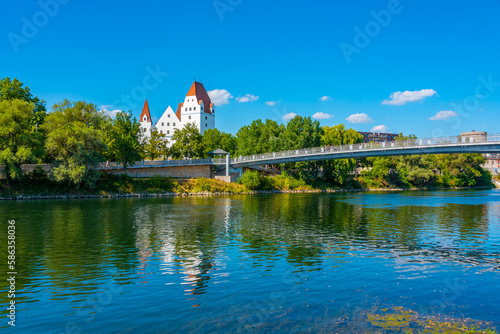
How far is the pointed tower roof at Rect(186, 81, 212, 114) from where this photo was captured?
451 ft

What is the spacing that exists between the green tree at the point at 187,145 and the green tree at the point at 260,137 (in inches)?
580

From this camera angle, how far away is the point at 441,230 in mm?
25531

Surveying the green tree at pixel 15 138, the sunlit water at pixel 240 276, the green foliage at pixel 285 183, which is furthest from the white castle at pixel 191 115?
the sunlit water at pixel 240 276

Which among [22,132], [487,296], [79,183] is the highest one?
[22,132]

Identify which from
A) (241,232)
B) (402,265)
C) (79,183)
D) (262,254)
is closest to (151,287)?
(262,254)

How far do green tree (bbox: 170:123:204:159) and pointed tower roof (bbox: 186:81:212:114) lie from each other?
55.7 meters

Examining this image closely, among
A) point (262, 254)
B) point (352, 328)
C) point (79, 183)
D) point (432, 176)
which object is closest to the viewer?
point (352, 328)

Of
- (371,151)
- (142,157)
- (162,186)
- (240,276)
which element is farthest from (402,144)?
(142,157)

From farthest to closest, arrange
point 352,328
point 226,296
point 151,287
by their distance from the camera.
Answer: point 151,287 < point 226,296 < point 352,328

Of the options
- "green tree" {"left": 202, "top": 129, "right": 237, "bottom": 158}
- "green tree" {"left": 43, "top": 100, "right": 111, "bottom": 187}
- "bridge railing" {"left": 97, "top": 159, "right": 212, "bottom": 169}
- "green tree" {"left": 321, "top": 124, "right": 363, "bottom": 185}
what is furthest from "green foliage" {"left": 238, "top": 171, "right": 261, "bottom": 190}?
"green tree" {"left": 202, "top": 129, "right": 237, "bottom": 158}

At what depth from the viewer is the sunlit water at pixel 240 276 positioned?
33.6 ft

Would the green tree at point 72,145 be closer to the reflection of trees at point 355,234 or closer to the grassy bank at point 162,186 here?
the grassy bank at point 162,186

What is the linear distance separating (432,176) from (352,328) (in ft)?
312

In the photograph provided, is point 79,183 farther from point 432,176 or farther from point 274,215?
point 432,176
